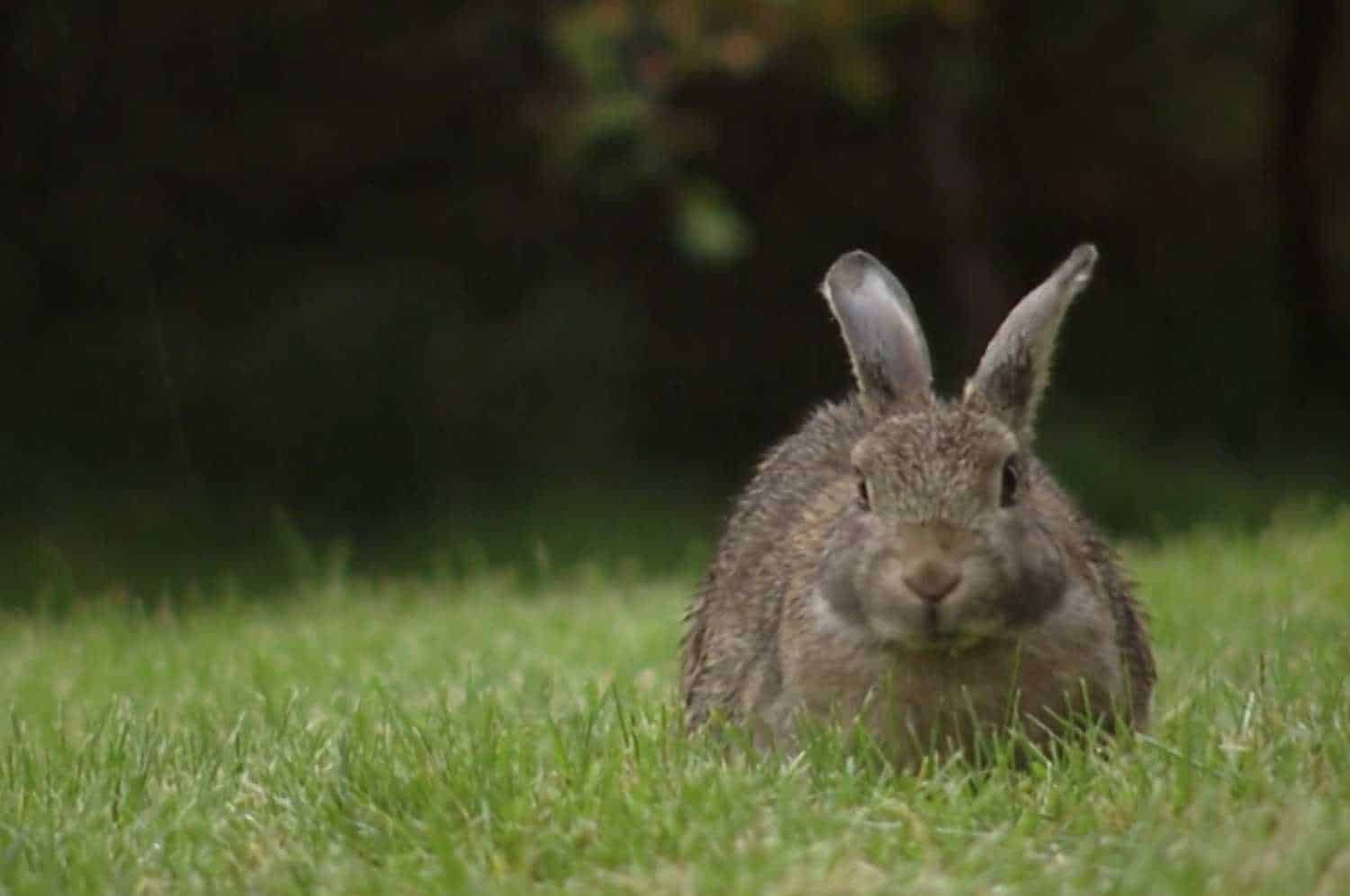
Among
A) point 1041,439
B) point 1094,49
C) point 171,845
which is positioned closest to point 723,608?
point 171,845

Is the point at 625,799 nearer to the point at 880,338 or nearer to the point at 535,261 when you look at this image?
the point at 880,338

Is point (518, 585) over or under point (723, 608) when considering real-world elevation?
under

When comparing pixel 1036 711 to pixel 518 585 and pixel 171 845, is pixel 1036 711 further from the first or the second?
pixel 518 585

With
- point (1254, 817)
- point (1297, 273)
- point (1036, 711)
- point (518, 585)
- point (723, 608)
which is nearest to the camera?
point (1254, 817)

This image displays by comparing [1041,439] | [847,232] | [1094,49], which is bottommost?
[1041,439]

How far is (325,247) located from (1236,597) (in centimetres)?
906

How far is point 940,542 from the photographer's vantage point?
497 cm

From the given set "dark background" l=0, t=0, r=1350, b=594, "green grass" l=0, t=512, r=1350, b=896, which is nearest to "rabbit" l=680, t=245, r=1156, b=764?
"green grass" l=0, t=512, r=1350, b=896

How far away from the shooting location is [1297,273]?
56.7 ft

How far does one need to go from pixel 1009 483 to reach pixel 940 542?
36cm

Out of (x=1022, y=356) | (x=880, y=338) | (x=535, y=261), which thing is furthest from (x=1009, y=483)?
(x=535, y=261)

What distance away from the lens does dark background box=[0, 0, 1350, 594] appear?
14641 mm

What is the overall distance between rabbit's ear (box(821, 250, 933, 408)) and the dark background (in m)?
7.72

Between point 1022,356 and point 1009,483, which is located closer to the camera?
point 1009,483
